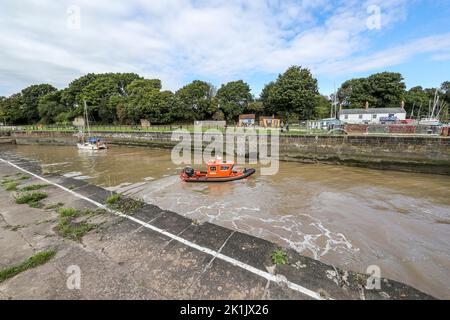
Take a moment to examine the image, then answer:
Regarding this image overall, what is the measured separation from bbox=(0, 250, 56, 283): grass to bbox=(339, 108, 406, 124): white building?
45429 mm

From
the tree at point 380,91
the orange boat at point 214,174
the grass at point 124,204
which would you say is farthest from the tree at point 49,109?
the tree at point 380,91

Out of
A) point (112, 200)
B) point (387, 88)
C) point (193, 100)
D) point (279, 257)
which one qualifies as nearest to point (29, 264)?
point (112, 200)

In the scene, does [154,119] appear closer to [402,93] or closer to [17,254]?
[17,254]

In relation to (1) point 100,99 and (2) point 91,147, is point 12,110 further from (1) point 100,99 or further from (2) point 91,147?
(2) point 91,147

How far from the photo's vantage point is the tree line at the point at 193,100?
31.8m

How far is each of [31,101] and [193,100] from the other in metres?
58.0

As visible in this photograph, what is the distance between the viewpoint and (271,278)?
3.50 m

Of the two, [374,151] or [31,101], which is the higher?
[31,101]

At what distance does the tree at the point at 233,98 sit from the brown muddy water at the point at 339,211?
114 ft

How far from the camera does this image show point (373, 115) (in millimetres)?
40281

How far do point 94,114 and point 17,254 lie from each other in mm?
58625

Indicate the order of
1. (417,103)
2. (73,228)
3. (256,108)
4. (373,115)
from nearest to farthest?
1. (73,228)
2. (373,115)
3. (256,108)
4. (417,103)

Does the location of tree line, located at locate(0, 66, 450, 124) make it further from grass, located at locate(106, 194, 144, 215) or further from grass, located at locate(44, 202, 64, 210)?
grass, located at locate(44, 202, 64, 210)

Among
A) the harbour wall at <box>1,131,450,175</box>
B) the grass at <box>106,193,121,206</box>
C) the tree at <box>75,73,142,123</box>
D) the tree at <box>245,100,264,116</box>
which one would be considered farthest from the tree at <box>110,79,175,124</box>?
the grass at <box>106,193,121,206</box>
